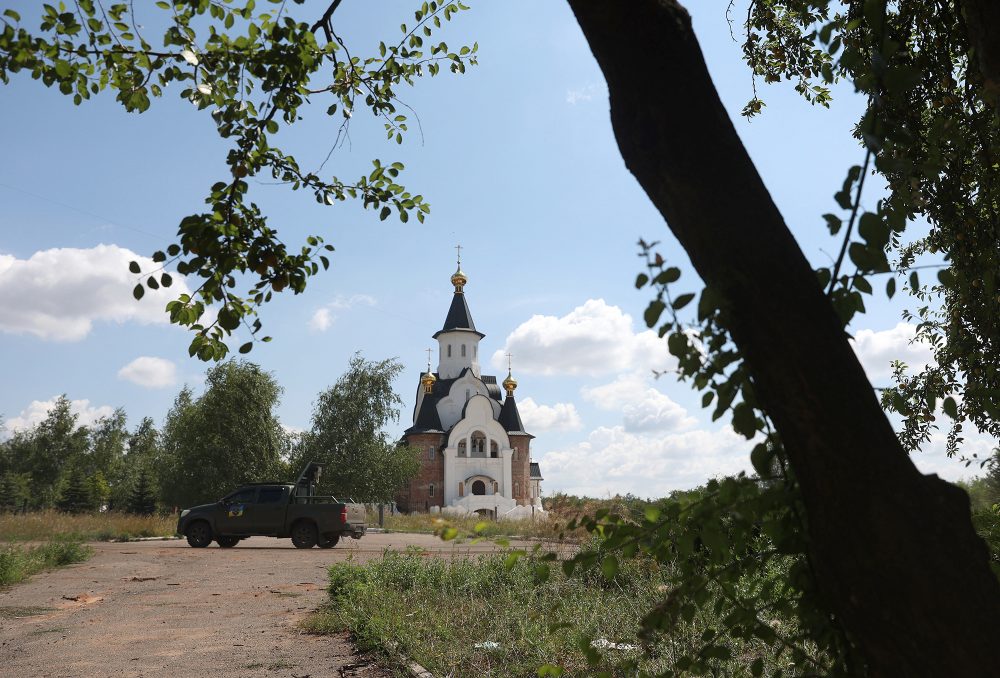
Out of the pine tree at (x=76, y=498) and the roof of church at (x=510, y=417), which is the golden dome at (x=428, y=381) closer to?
the roof of church at (x=510, y=417)

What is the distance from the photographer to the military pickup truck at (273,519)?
68.0 feet

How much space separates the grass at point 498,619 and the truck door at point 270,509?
12.3m

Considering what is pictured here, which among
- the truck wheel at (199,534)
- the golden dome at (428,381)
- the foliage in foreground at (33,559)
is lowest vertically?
the foliage in foreground at (33,559)

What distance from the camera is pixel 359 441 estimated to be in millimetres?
44219

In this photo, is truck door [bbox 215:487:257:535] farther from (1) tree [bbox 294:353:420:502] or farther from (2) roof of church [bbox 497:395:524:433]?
(2) roof of church [bbox 497:395:524:433]

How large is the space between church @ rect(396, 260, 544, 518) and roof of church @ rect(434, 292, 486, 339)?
0.29 ft

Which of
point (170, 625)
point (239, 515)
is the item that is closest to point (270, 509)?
point (239, 515)

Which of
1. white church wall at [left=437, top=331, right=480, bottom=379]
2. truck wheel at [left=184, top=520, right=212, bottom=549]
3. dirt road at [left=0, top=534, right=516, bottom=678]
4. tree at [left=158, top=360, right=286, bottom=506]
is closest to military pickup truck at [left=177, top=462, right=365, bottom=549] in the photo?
truck wheel at [left=184, top=520, right=212, bottom=549]

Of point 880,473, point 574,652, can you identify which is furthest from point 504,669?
point 880,473

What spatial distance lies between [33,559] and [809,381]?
15.4 metres

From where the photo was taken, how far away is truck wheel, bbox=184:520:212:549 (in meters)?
21.2

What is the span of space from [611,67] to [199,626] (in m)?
7.59

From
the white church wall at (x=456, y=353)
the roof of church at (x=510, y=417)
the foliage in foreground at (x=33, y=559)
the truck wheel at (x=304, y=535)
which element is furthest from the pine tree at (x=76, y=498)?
the foliage in foreground at (x=33, y=559)

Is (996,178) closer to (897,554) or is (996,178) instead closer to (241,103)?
(897,554)
